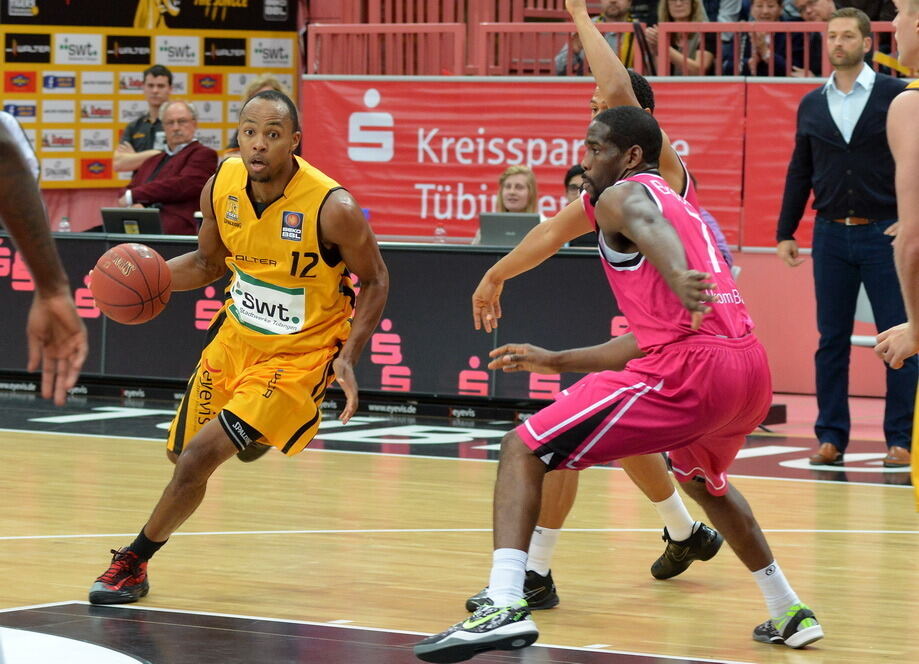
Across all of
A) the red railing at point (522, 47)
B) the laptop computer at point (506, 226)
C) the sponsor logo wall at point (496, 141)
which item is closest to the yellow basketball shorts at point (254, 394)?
the laptop computer at point (506, 226)

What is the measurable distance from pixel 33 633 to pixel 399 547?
2270 mm

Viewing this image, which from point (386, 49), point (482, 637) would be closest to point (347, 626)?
point (482, 637)

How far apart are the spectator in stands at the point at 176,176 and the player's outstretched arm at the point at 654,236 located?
748cm

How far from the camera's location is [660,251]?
4992 millimetres

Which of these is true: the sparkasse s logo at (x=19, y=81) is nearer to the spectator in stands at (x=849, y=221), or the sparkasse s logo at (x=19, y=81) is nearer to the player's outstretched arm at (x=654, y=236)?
the spectator in stands at (x=849, y=221)

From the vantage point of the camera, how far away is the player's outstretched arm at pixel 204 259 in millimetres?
6809

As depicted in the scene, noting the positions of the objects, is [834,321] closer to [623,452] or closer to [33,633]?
[623,452]

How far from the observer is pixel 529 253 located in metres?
6.18

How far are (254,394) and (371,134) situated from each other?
324 inches

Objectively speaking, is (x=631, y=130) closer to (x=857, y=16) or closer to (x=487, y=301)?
(x=487, y=301)

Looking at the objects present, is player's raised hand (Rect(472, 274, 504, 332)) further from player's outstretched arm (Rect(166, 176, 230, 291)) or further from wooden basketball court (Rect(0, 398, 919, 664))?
player's outstretched arm (Rect(166, 176, 230, 291))

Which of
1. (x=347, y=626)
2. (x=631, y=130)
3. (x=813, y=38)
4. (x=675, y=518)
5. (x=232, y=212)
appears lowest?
(x=347, y=626)

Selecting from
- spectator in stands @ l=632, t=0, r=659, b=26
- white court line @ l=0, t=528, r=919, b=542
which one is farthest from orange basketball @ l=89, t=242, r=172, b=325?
spectator in stands @ l=632, t=0, r=659, b=26

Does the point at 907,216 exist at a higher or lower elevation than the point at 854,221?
higher
